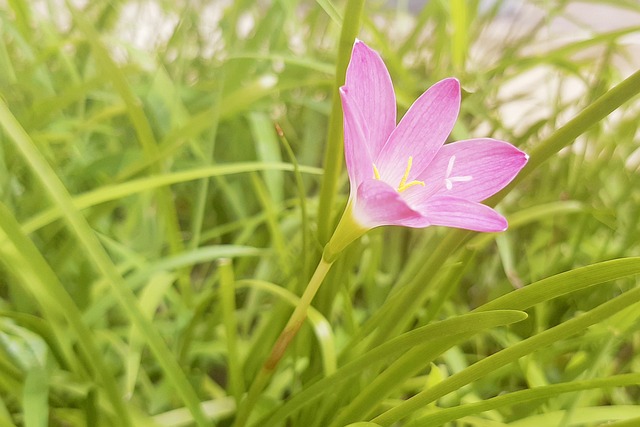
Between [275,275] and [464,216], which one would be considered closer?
[464,216]

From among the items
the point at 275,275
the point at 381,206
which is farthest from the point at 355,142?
the point at 275,275

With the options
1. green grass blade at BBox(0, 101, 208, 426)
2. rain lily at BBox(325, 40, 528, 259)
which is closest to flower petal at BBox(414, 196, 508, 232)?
rain lily at BBox(325, 40, 528, 259)

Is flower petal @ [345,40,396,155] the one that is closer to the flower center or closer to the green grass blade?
the flower center

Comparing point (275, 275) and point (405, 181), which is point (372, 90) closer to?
point (405, 181)

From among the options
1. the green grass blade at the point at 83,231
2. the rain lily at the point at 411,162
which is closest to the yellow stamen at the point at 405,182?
the rain lily at the point at 411,162

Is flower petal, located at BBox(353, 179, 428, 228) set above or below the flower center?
below

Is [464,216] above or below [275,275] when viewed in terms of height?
below

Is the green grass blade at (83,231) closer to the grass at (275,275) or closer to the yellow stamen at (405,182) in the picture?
the grass at (275,275)
